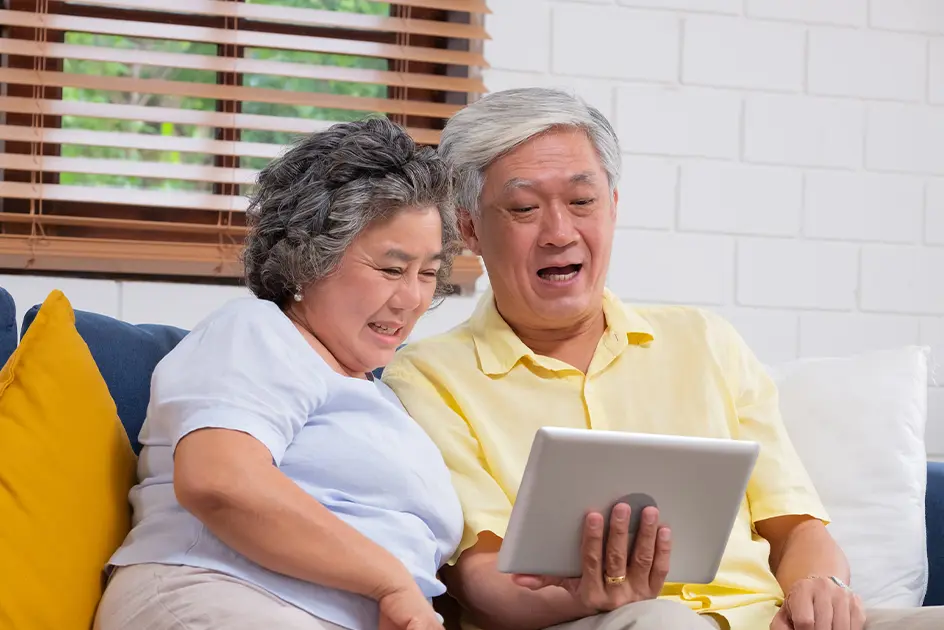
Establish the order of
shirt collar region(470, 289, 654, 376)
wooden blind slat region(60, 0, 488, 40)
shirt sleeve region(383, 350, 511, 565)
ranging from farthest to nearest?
1. wooden blind slat region(60, 0, 488, 40)
2. shirt collar region(470, 289, 654, 376)
3. shirt sleeve region(383, 350, 511, 565)

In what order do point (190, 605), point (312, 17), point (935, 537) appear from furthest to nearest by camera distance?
point (312, 17), point (935, 537), point (190, 605)

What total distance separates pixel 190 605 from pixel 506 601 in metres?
0.42

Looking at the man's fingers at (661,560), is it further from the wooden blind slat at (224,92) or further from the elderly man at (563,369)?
the wooden blind slat at (224,92)

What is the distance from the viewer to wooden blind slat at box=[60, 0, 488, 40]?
2.17 m

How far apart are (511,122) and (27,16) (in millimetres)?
1053

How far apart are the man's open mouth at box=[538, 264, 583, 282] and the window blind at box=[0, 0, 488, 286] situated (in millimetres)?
584

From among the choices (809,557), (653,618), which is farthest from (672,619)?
(809,557)

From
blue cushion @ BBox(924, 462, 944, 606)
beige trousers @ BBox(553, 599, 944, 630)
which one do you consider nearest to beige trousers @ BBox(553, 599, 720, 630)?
beige trousers @ BBox(553, 599, 944, 630)

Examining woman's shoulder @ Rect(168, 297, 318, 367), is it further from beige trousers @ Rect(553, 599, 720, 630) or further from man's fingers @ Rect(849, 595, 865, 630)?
man's fingers @ Rect(849, 595, 865, 630)

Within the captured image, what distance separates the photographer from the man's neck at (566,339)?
1.67 meters

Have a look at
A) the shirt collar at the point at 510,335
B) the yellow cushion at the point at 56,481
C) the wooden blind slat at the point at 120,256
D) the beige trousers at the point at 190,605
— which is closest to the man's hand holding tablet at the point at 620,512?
the beige trousers at the point at 190,605

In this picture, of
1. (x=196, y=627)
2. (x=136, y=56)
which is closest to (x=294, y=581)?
(x=196, y=627)

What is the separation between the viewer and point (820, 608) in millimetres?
1370

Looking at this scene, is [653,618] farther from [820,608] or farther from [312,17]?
[312,17]
